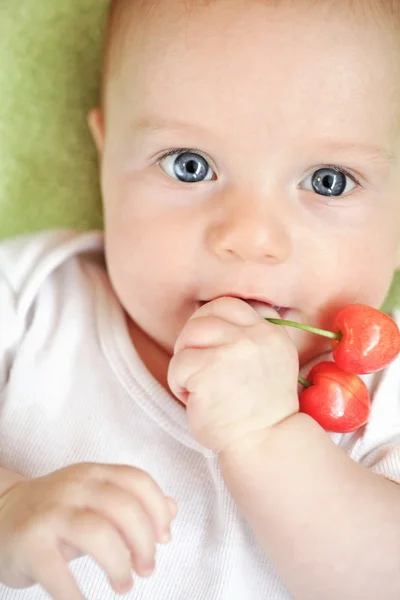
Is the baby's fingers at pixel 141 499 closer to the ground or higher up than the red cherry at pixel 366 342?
closer to the ground

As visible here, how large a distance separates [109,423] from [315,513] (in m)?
0.38

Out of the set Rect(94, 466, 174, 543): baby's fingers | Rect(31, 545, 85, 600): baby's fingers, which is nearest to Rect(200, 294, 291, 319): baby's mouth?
Rect(94, 466, 174, 543): baby's fingers

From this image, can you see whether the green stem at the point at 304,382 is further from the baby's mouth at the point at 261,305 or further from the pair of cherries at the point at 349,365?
the baby's mouth at the point at 261,305

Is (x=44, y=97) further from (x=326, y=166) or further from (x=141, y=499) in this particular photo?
(x=141, y=499)

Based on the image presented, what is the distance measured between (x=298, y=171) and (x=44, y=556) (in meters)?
0.61

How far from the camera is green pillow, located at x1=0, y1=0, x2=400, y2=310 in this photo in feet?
5.04

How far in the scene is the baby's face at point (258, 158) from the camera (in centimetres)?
109

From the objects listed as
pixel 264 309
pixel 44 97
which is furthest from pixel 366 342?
pixel 44 97

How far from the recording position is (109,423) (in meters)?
1.26

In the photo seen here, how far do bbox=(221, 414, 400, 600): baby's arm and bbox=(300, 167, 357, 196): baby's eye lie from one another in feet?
1.10

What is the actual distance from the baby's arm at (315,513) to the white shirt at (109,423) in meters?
0.12

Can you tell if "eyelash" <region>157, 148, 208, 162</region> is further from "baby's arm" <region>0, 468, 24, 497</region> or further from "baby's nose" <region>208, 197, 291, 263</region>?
"baby's arm" <region>0, 468, 24, 497</region>

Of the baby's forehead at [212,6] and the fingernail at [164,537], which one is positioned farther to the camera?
the baby's forehead at [212,6]

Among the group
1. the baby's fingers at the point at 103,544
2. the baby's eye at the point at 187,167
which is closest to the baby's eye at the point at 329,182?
the baby's eye at the point at 187,167
